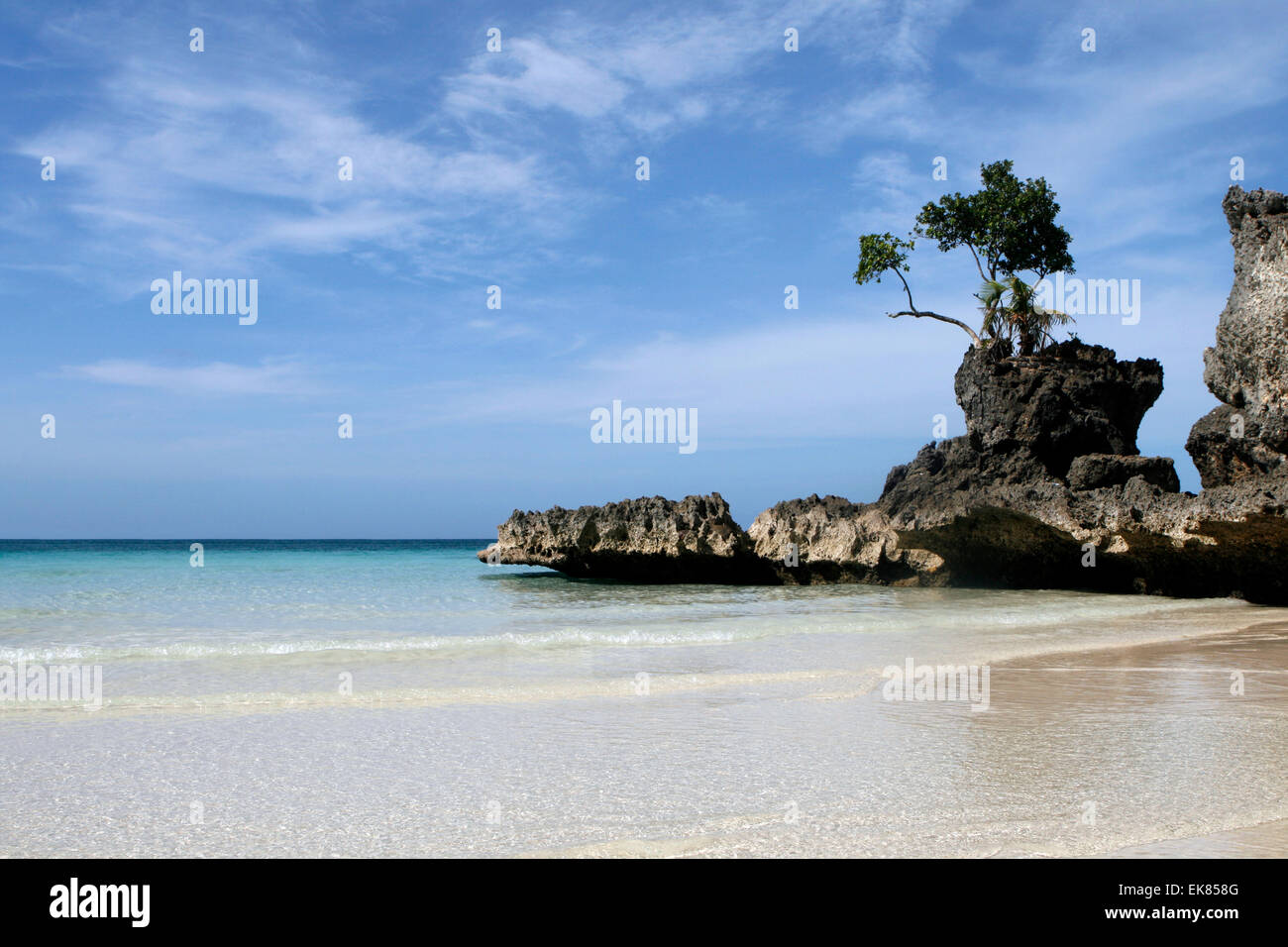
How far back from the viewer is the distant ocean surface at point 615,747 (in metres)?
3.59

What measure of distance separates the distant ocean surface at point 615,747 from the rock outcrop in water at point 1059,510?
6.84 metres

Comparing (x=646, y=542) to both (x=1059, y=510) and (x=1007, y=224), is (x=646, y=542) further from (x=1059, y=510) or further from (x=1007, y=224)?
(x=1007, y=224)

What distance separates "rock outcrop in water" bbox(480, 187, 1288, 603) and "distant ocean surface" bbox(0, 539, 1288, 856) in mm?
6835

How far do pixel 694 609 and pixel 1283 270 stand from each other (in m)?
13.2

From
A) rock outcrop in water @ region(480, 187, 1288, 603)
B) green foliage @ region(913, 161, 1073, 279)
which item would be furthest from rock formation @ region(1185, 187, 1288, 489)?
green foliage @ region(913, 161, 1073, 279)

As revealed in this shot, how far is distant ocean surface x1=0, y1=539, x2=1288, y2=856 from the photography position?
141 inches

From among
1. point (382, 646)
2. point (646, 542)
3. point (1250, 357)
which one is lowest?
point (382, 646)

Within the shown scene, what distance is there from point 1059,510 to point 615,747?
15.6m

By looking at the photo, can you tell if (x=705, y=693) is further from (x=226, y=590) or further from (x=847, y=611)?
(x=226, y=590)

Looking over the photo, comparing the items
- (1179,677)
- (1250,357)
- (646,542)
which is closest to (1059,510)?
(1250,357)

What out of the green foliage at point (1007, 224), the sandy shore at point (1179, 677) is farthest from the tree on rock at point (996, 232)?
the sandy shore at point (1179, 677)

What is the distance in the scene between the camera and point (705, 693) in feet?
22.4

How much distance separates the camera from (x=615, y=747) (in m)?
4.99
